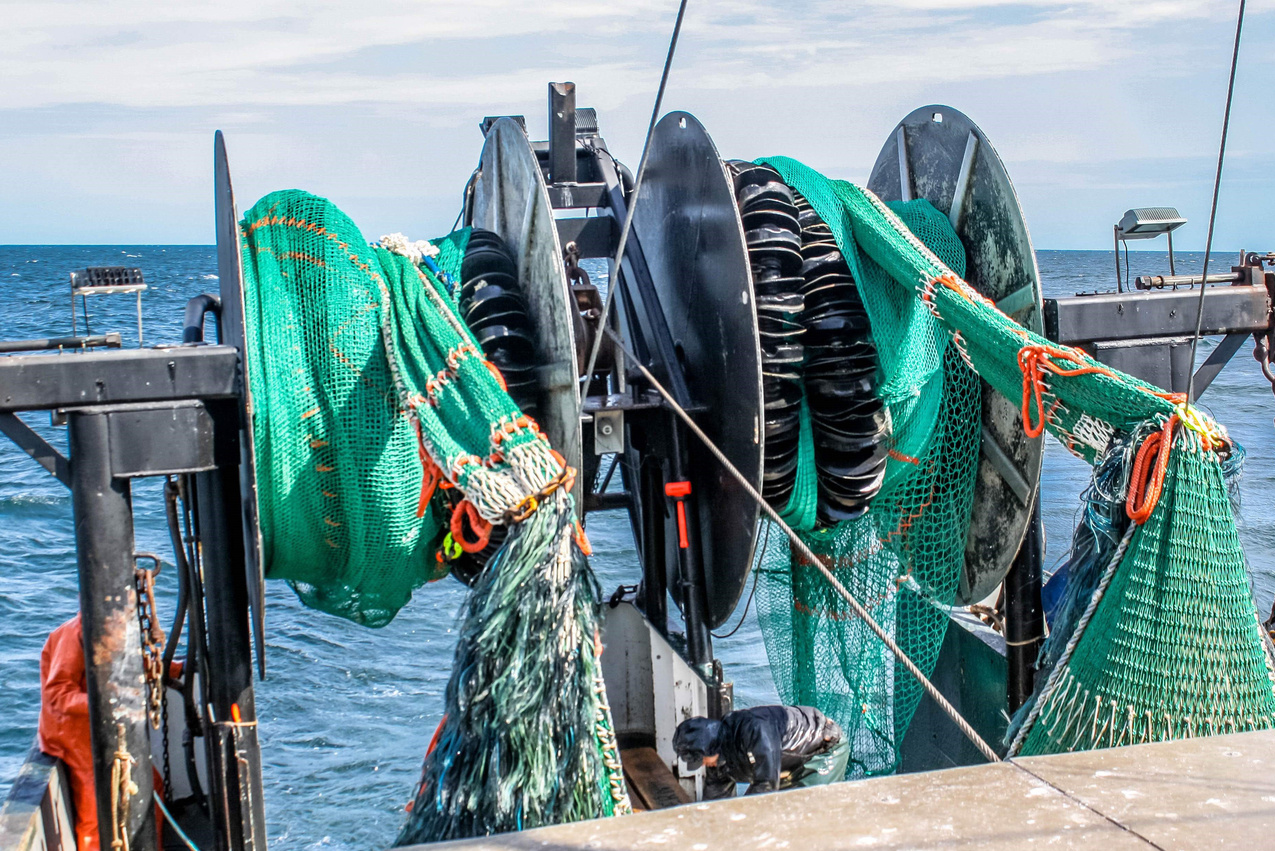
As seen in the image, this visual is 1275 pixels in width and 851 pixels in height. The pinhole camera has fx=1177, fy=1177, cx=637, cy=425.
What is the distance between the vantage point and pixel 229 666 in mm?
4336

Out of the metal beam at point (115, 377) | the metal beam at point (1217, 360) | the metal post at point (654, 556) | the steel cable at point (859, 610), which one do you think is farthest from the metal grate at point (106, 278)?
the metal beam at point (1217, 360)

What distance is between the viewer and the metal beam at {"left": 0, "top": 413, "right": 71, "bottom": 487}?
4.06 meters

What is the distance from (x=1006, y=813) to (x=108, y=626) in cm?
297

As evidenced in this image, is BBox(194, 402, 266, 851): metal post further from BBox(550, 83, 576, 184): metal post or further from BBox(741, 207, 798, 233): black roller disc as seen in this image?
BBox(550, 83, 576, 184): metal post

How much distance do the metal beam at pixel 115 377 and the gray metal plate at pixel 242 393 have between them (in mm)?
99

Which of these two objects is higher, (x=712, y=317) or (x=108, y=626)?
(x=712, y=317)

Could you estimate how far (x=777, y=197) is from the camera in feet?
16.9

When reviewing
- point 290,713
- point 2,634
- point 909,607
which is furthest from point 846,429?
point 2,634

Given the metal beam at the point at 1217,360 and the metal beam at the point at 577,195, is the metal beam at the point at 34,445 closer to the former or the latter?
the metal beam at the point at 577,195

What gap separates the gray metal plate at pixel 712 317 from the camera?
478 cm

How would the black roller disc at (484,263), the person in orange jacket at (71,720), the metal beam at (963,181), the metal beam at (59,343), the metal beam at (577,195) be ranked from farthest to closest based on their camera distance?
the metal beam at (577,195), the metal beam at (963,181), the black roller disc at (484,263), the person in orange jacket at (71,720), the metal beam at (59,343)

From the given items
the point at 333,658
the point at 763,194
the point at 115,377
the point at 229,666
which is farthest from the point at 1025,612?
the point at 333,658

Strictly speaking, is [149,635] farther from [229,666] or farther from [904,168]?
[904,168]

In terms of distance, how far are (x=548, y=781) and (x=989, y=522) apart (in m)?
2.96
